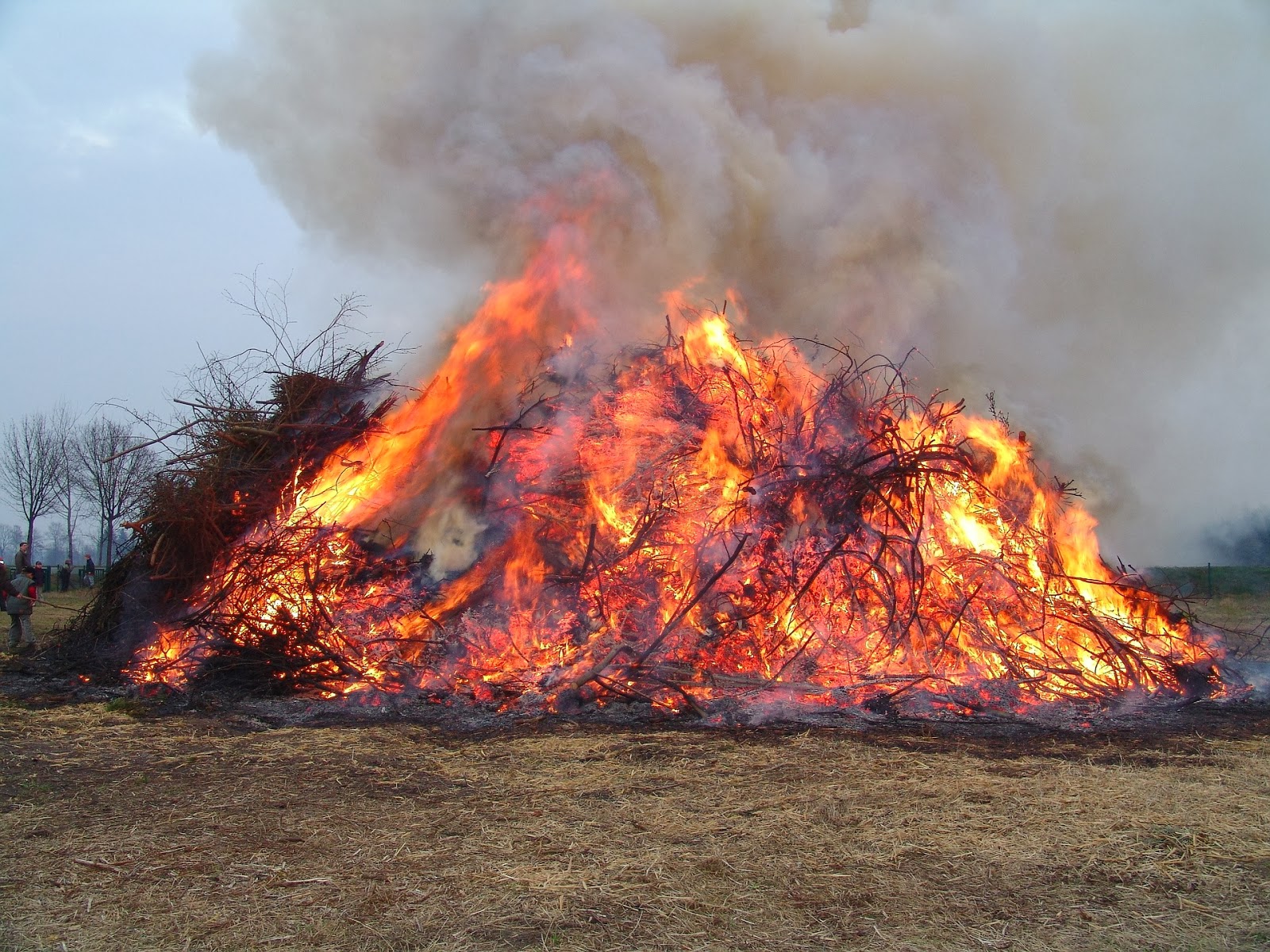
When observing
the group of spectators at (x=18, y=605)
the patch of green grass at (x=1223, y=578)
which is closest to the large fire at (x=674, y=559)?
the group of spectators at (x=18, y=605)

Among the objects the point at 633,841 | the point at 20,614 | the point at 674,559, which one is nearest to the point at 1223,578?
the point at 674,559

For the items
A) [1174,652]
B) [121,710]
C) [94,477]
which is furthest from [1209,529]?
[94,477]

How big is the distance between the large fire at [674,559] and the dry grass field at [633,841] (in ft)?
4.18

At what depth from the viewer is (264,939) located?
10.1 ft

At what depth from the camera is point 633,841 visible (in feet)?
13.1

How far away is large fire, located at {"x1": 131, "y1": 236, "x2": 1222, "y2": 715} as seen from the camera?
727 centimetres

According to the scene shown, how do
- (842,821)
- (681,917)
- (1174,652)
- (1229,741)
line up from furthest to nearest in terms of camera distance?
(1174,652)
(1229,741)
(842,821)
(681,917)

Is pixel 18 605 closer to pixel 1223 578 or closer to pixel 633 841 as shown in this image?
pixel 633 841

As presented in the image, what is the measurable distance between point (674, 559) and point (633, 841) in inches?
168

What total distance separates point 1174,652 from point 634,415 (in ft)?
18.9

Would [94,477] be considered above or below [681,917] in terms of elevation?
above

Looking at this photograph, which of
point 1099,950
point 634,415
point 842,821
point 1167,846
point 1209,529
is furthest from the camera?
point 1209,529

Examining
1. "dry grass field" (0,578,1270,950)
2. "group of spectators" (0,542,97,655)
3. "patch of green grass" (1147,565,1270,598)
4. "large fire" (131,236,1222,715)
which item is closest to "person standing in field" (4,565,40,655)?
"group of spectators" (0,542,97,655)

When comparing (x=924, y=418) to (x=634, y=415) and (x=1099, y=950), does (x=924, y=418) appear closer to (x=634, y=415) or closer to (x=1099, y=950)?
(x=634, y=415)
